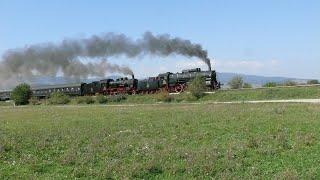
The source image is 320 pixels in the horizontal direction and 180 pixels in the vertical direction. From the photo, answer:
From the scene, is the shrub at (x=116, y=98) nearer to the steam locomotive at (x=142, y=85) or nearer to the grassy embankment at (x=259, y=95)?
the steam locomotive at (x=142, y=85)

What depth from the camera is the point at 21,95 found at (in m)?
100

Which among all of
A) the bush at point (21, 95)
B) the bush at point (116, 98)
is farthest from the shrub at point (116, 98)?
the bush at point (21, 95)

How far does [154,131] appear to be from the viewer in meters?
25.6

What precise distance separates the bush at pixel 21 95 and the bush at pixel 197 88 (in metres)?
38.3

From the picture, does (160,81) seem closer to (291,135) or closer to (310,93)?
(310,93)

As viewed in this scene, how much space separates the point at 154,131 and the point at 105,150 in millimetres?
5953

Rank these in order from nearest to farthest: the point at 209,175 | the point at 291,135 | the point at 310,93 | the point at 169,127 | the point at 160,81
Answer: the point at 209,175 < the point at 291,135 < the point at 169,127 < the point at 310,93 < the point at 160,81

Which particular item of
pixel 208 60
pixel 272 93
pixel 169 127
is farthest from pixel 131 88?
pixel 169 127

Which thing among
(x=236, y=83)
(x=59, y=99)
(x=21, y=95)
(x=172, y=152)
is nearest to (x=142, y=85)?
(x=59, y=99)

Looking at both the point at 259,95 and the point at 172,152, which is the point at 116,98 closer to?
the point at 259,95

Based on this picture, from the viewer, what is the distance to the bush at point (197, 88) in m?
72.2

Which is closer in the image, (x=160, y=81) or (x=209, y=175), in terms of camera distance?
(x=209, y=175)

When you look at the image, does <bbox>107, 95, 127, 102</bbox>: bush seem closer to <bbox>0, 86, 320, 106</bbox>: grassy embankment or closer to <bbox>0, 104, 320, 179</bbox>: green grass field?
<bbox>0, 86, 320, 106</bbox>: grassy embankment

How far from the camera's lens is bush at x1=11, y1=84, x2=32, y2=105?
99.5 meters
